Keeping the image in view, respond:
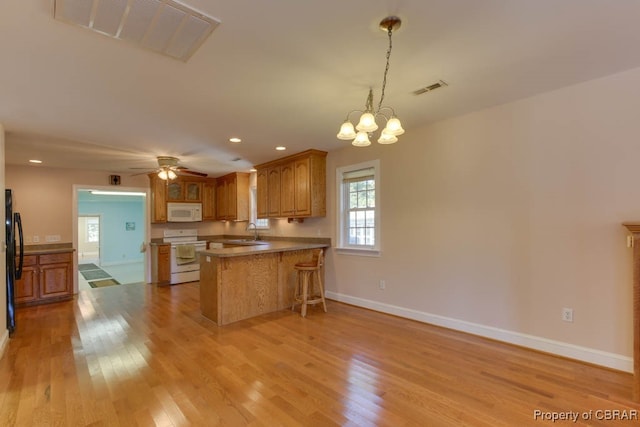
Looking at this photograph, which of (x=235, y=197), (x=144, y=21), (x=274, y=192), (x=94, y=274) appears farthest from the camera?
(x=94, y=274)

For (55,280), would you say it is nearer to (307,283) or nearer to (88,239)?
(307,283)

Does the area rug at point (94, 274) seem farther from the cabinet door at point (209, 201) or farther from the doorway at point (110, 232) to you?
the cabinet door at point (209, 201)

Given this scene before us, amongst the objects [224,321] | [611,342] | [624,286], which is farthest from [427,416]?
[224,321]

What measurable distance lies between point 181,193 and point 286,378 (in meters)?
5.48

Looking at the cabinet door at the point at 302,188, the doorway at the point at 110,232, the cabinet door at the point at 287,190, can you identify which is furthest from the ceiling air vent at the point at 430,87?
the doorway at the point at 110,232

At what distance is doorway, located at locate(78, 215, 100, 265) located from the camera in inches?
428

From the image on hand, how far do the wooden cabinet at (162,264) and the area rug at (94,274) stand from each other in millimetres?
2290

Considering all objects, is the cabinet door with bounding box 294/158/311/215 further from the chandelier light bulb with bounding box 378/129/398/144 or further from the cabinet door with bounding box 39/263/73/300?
the cabinet door with bounding box 39/263/73/300

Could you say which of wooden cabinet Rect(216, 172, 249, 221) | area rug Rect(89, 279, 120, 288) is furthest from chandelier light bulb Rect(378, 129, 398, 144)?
area rug Rect(89, 279, 120, 288)

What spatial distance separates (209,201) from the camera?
287 inches

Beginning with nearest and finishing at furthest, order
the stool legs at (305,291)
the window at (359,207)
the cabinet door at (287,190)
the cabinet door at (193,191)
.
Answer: the stool legs at (305,291), the window at (359,207), the cabinet door at (287,190), the cabinet door at (193,191)

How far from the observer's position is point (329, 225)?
4973 mm

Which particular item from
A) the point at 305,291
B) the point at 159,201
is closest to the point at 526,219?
the point at 305,291

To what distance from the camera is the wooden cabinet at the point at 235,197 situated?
664 cm
